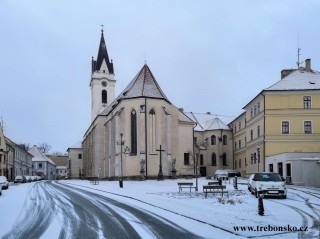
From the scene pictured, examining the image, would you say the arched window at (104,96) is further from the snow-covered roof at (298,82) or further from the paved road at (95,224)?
the paved road at (95,224)

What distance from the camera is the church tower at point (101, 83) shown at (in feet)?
291

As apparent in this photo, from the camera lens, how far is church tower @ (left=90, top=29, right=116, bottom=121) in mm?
88812

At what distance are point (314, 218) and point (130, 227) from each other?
692cm

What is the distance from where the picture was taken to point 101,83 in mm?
88938

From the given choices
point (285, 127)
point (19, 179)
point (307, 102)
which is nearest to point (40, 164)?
point (19, 179)

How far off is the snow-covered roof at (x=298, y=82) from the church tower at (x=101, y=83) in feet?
149

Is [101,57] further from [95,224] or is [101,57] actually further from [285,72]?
[95,224]

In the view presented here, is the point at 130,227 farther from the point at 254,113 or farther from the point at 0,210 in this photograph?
the point at 254,113

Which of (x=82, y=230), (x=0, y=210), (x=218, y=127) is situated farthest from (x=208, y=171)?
(x=82, y=230)

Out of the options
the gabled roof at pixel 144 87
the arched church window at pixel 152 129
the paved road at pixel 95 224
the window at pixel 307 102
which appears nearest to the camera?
the paved road at pixel 95 224

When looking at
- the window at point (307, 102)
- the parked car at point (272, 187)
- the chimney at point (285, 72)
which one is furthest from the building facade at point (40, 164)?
the parked car at point (272, 187)

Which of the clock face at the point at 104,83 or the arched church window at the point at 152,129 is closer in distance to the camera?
the arched church window at the point at 152,129

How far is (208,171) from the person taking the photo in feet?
253

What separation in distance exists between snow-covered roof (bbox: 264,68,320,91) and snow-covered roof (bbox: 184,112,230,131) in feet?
91.6
